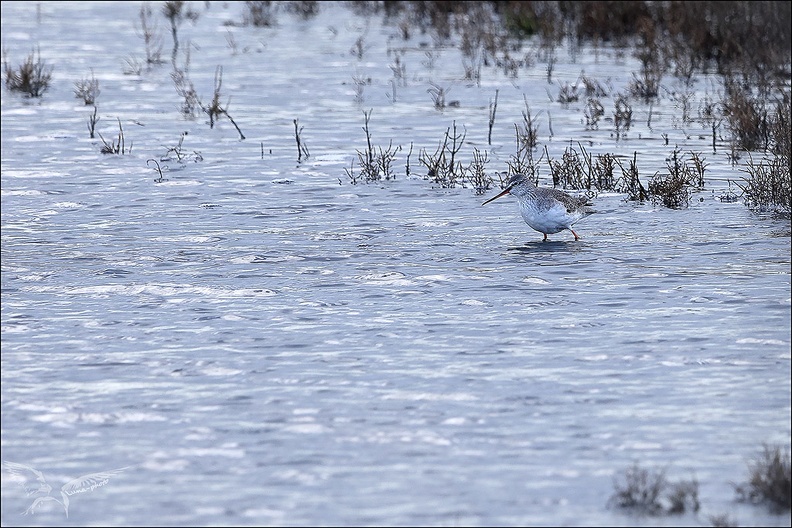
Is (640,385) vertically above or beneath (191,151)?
beneath

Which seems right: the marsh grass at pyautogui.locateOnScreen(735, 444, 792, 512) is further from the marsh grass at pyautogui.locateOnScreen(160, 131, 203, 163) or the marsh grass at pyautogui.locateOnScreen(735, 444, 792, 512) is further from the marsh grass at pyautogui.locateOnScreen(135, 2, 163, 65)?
the marsh grass at pyautogui.locateOnScreen(135, 2, 163, 65)

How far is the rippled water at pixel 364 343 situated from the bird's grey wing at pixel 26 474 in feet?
0.19

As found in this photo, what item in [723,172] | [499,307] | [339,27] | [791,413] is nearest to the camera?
[791,413]

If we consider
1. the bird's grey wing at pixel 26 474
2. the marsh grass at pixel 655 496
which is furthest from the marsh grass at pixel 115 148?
the marsh grass at pixel 655 496

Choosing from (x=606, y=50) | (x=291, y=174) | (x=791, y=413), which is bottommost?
(x=791, y=413)

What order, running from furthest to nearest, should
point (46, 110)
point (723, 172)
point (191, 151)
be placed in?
point (46, 110) < point (191, 151) < point (723, 172)

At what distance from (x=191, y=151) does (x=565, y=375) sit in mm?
8525

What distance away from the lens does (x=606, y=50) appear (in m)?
21.6

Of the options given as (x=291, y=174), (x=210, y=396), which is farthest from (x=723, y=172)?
(x=210, y=396)

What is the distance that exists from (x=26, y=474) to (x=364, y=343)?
2.45 metres

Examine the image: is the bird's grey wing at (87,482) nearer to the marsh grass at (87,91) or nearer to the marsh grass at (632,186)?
the marsh grass at (632,186)

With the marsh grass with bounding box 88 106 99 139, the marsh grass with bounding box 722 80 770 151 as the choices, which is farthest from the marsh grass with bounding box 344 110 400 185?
the marsh grass with bounding box 722 80 770 151

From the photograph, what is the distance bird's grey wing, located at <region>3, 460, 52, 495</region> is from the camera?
221 inches

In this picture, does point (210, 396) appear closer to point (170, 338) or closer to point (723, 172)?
point (170, 338)
